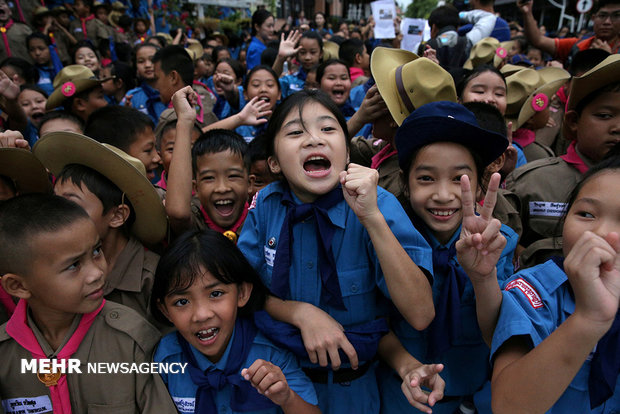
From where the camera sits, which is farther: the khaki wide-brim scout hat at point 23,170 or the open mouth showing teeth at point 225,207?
the open mouth showing teeth at point 225,207

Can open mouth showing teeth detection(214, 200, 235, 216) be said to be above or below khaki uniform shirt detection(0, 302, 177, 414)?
above

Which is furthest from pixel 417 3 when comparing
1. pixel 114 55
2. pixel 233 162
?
pixel 233 162

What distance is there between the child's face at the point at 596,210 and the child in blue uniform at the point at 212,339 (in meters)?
1.11

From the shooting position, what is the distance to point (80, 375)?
1540 mm

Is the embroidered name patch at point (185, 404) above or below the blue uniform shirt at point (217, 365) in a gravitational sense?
below

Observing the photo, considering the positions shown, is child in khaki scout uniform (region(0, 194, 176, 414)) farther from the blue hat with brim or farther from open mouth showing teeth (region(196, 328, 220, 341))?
the blue hat with brim

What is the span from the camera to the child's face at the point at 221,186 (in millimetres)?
2309

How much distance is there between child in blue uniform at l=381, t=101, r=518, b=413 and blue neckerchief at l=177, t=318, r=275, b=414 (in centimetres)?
62

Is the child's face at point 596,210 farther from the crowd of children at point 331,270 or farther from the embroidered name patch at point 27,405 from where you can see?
the embroidered name patch at point 27,405

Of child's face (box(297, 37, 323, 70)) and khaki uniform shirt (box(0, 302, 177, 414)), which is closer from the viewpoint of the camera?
khaki uniform shirt (box(0, 302, 177, 414))

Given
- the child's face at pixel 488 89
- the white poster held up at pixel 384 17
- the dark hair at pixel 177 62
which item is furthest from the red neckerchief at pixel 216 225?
the white poster held up at pixel 384 17

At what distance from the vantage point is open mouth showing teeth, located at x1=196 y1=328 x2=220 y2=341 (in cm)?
158

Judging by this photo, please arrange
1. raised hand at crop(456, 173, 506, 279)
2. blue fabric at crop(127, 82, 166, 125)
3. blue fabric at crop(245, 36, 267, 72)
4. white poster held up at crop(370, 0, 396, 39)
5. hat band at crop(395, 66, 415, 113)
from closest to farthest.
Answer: raised hand at crop(456, 173, 506, 279), hat band at crop(395, 66, 415, 113), blue fabric at crop(127, 82, 166, 125), white poster held up at crop(370, 0, 396, 39), blue fabric at crop(245, 36, 267, 72)

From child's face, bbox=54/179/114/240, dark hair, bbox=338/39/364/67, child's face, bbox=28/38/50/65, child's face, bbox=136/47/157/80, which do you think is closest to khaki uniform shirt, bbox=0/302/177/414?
child's face, bbox=54/179/114/240
